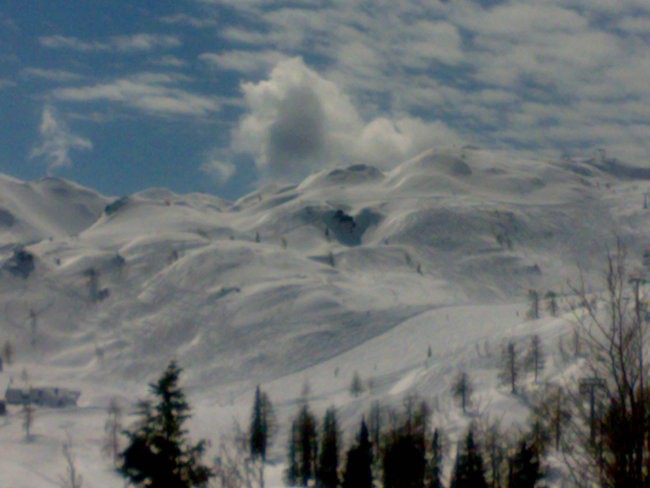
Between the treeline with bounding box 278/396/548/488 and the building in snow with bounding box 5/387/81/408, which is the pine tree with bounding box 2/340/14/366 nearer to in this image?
the building in snow with bounding box 5/387/81/408

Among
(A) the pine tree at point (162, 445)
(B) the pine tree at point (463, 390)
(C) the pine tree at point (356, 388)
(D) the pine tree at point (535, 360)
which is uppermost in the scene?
(D) the pine tree at point (535, 360)

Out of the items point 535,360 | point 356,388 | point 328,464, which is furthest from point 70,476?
point 356,388

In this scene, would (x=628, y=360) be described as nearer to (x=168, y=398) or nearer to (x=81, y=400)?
(x=168, y=398)

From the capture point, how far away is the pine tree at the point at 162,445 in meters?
17.2

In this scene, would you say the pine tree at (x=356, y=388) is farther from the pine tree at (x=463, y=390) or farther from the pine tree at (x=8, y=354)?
the pine tree at (x=8, y=354)

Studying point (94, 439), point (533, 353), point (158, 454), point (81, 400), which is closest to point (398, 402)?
point (533, 353)

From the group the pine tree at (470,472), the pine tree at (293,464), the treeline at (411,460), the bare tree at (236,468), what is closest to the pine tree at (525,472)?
the treeline at (411,460)

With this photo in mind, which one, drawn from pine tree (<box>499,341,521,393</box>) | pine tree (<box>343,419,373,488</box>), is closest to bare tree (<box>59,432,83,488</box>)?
pine tree (<box>343,419,373,488</box>)

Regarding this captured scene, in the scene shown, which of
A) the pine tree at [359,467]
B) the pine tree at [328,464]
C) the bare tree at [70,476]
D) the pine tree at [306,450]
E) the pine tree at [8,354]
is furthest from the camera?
the pine tree at [8,354]

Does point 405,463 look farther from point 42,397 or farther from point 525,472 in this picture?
point 42,397

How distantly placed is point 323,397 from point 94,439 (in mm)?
43615

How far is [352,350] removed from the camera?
529 ft

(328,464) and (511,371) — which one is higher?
(511,371)

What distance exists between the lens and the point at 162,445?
17219 millimetres
